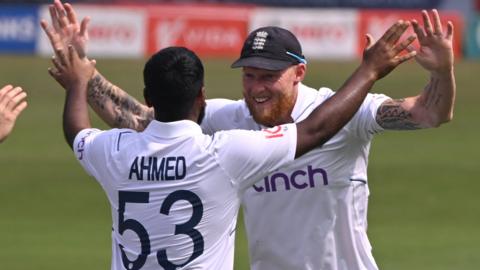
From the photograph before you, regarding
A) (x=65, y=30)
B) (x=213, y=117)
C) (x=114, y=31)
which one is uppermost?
(x=65, y=30)

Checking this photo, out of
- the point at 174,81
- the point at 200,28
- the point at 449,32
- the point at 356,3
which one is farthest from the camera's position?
the point at 356,3

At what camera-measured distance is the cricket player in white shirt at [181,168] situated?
5863 millimetres

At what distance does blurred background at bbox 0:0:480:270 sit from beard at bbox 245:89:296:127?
7.30 m

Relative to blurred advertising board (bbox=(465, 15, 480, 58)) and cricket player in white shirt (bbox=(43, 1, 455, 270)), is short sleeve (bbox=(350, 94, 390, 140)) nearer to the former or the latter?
cricket player in white shirt (bbox=(43, 1, 455, 270))

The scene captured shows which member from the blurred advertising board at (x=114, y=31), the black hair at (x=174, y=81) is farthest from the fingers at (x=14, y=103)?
the blurred advertising board at (x=114, y=31)

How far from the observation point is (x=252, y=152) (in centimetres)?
593

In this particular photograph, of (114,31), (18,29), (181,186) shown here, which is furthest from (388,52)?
(18,29)

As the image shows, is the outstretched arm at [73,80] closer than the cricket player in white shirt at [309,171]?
Yes

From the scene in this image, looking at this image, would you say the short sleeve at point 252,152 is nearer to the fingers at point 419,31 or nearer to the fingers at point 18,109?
the fingers at point 419,31

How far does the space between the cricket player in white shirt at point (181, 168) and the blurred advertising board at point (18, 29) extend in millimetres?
29029

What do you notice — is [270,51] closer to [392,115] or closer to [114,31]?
[392,115]

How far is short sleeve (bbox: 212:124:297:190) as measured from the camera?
19.4 feet

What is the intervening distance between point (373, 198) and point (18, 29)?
18.6m

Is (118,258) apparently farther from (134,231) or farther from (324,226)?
(324,226)
